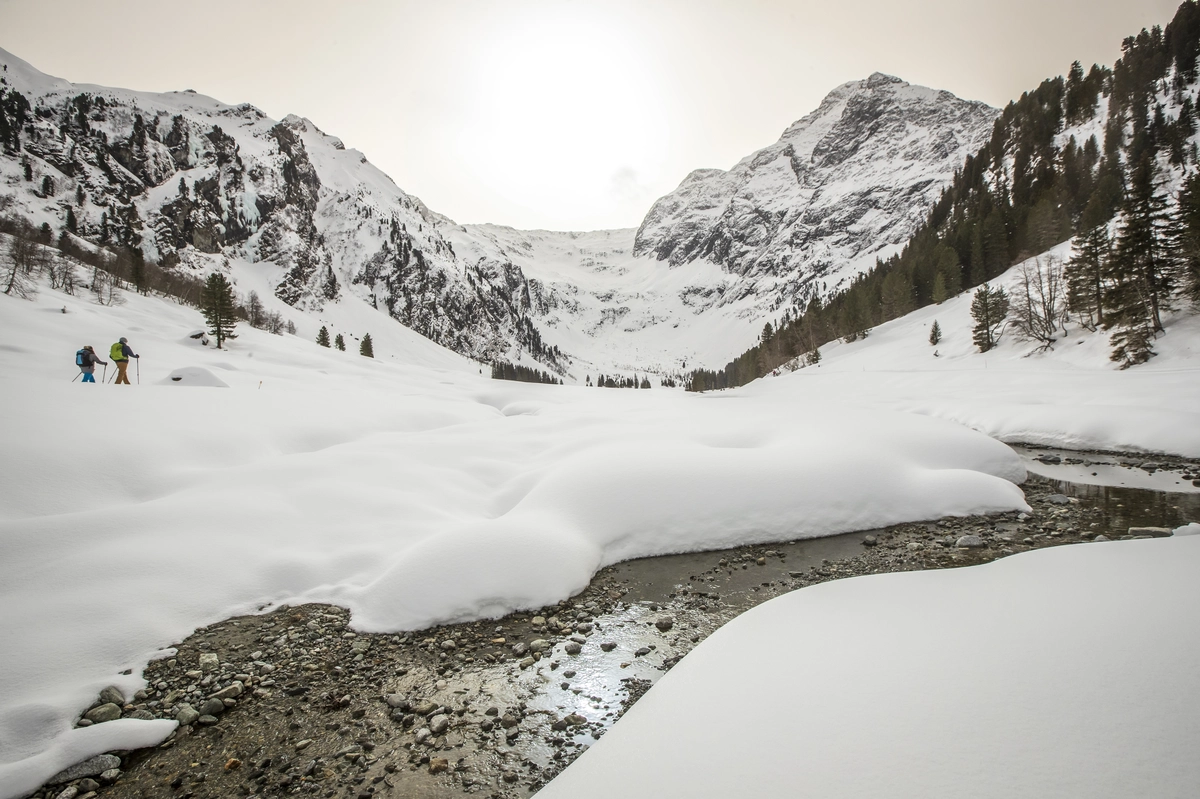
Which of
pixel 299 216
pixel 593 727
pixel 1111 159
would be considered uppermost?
pixel 299 216

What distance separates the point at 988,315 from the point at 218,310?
7063cm

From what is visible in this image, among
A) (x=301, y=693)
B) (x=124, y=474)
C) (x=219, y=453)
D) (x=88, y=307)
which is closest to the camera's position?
(x=301, y=693)

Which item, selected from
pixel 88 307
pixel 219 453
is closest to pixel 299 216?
pixel 88 307

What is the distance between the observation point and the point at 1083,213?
5231 cm

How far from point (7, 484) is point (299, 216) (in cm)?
20695

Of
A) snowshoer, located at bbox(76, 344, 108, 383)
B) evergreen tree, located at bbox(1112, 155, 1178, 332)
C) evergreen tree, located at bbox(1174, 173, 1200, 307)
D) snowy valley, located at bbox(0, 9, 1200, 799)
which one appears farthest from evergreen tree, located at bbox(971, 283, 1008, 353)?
snowshoer, located at bbox(76, 344, 108, 383)

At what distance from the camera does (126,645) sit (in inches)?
178

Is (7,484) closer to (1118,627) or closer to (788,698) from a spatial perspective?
(788,698)

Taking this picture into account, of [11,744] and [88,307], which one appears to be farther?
[88,307]

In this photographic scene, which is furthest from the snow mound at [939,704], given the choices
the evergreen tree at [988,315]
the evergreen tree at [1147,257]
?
the evergreen tree at [988,315]

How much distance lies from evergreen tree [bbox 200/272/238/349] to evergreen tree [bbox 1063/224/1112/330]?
231ft

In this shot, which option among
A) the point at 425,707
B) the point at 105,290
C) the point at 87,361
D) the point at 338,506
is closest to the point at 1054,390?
the point at 425,707

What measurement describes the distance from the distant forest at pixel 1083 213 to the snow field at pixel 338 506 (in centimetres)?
2888

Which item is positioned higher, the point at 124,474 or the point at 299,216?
the point at 299,216
